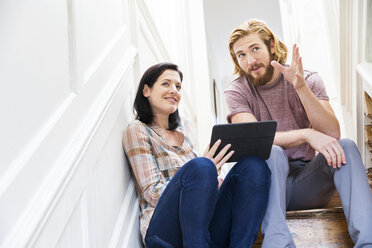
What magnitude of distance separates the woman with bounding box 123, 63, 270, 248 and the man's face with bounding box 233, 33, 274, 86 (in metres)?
0.32

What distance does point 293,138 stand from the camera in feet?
5.51

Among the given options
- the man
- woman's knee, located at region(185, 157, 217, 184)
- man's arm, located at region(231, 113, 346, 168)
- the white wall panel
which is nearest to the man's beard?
the man

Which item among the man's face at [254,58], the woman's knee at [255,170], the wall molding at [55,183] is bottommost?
the woman's knee at [255,170]

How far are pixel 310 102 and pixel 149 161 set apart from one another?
620 millimetres

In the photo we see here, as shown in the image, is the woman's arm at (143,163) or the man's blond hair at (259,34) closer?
the woman's arm at (143,163)

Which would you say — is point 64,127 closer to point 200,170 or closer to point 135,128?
point 200,170

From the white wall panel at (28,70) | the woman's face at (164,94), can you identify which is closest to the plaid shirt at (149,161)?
the woman's face at (164,94)

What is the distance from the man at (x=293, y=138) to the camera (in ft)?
→ 4.59

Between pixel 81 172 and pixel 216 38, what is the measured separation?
5530 millimetres

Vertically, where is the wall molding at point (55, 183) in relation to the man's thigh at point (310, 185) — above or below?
above

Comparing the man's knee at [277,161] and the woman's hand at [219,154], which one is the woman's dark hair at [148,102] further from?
the man's knee at [277,161]

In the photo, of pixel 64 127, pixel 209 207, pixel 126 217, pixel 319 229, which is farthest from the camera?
pixel 319 229

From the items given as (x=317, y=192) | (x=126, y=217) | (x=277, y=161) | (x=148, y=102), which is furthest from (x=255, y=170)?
(x=148, y=102)

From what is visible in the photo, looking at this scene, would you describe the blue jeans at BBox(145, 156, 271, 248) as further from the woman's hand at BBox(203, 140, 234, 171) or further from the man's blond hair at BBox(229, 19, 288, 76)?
the man's blond hair at BBox(229, 19, 288, 76)
